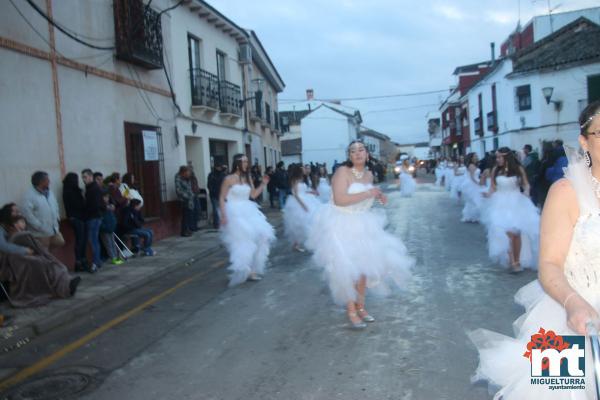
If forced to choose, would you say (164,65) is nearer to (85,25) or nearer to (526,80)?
(85,25)

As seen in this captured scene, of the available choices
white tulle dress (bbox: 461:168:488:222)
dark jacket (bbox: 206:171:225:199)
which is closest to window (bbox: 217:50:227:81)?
dark jacket (bbox: 206:171:225:199)

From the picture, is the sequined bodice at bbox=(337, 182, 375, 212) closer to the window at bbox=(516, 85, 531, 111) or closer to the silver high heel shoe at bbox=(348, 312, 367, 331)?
the silver high heel shoe at bbox=(348, 312, 367, 331)

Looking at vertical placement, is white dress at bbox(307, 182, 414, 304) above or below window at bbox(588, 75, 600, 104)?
below

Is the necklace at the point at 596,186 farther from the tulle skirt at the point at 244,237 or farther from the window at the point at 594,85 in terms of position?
the window at the point at 594,85

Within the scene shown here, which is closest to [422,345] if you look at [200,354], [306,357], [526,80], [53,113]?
[306,357]

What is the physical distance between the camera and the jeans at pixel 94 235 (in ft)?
31.2

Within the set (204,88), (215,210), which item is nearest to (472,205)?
(215,210)

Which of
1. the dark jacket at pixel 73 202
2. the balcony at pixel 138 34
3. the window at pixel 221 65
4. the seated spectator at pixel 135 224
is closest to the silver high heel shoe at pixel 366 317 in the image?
the dark jacket at pixel 73 202

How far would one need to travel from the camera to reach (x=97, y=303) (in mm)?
7371

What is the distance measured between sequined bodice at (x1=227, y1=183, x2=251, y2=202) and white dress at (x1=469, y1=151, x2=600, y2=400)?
5.96 meters

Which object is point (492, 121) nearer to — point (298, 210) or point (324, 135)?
point (324, 135)

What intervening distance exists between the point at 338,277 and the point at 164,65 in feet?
36.1

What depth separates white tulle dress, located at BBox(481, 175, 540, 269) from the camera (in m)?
7.66

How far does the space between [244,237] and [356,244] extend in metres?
2.91
